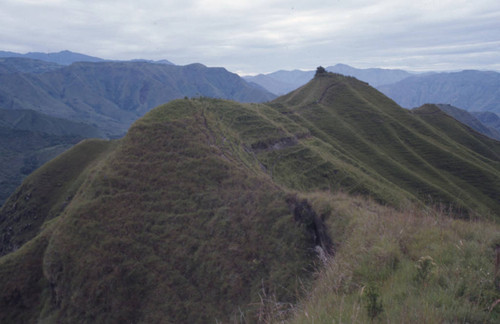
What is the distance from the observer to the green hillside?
6090 mm

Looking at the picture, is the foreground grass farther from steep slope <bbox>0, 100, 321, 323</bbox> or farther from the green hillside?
steep slope <bbox>0, 100, 321, 323</bbox>

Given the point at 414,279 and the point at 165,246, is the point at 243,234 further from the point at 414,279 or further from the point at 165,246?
the point at 414,279

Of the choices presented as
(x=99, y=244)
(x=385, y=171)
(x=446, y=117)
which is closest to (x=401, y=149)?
(x=385, y=171)

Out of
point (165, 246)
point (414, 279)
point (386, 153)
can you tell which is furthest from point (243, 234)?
point (386, 153)

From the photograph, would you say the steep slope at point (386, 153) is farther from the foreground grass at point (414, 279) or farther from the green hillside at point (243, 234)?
the foreground grass at point (414, 279)

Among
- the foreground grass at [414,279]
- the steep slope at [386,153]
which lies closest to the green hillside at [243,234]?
the foreground grass at [414,279]

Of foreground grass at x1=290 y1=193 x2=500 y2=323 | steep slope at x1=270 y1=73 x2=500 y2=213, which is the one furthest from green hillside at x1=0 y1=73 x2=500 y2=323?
steep slope at x1=270 y1=73 x2=500 y2=213

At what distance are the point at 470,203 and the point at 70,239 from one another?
6187cm

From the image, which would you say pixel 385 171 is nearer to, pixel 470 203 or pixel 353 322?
pixel 470 203

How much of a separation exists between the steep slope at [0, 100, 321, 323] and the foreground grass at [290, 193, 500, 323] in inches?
451

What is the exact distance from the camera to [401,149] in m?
66.6

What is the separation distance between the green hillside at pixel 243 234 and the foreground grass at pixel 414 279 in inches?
1.4

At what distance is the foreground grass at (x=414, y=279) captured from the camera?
14.9 feet

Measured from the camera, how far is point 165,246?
1059 inches
